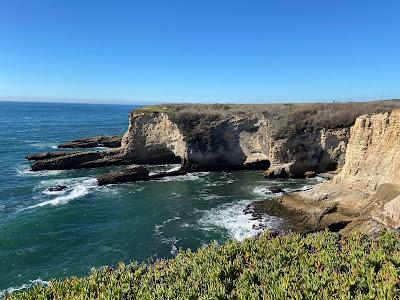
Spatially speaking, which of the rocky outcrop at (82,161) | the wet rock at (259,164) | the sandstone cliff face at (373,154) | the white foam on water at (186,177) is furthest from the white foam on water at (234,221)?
the rocky outcrop at (82,161)

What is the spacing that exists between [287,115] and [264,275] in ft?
165

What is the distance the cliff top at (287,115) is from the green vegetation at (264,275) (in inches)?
1607

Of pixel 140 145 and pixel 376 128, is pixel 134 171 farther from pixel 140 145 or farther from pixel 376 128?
pixel 376 128

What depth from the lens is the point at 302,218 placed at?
36656 mm

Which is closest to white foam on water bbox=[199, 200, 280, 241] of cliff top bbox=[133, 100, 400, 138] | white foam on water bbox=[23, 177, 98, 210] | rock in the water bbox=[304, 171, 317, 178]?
rock in the water bbox=[304, 171, 317, 178]

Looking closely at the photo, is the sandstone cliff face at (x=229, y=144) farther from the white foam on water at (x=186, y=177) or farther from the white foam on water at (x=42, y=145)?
the white foam on water at (x=42, y=145)

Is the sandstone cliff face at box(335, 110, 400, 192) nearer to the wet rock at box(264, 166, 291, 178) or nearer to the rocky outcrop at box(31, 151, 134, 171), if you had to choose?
the wet rock at box(264, 166, 291, 178)

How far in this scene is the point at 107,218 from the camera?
41.5 m

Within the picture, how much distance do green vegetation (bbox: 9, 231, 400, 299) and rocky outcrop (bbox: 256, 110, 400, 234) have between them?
11945mm

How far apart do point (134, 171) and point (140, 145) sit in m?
12.9

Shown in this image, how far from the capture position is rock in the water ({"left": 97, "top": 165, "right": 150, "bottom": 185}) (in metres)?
55.0

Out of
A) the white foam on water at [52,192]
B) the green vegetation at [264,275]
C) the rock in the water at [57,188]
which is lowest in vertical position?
the white foam on water at [52,192]

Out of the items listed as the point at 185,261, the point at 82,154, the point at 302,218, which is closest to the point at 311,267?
the point at 185,261

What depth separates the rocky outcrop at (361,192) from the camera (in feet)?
105
